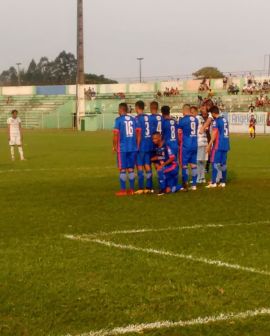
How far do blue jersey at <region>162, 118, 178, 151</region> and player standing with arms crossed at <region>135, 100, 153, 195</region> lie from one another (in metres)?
0.38

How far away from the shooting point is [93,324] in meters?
5.70

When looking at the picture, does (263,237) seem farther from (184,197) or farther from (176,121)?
(176,121)

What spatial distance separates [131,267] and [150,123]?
24.6ft

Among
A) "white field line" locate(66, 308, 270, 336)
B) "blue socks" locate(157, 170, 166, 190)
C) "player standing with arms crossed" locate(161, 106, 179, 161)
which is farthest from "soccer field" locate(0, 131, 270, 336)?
"player standing with arms crossed" locate(161, 106, 179, 161)

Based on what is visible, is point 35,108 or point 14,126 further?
Answer: point 35,108

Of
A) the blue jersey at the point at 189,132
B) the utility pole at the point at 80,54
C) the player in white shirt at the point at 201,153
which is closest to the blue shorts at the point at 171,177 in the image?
the blue jersey at the point at 189,132

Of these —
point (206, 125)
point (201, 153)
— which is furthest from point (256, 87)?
point (206, 125)

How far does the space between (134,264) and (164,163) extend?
7.04m

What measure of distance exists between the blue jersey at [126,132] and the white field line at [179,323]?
8.78 metres

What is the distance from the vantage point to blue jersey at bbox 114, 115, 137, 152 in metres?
14.5

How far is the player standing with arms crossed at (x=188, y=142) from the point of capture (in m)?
15.8

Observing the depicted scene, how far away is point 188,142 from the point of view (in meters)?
15.9

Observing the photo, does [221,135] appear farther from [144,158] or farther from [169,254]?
[169,254]

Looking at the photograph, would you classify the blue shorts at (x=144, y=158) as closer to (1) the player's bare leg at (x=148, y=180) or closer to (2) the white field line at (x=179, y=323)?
(1) the player's bare leg at (x=148, y=180)
